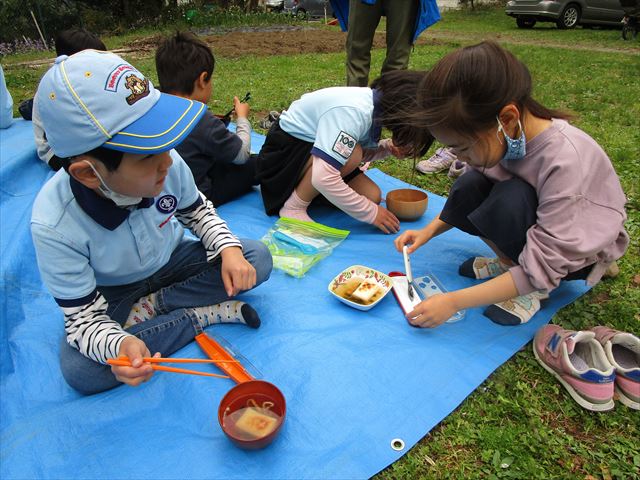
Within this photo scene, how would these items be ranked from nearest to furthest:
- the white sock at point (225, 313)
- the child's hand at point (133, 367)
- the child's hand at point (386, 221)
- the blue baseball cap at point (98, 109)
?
1. the blue baseball cap at point (98, 109)
2. the child's hand at point (133, 367)
3. the white sock at point (225, 313)
4. the child's hand at point (386, 221)

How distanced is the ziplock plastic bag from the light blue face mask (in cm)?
96

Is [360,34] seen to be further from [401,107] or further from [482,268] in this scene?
[482,268]

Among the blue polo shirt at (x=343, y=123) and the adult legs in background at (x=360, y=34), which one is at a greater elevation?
the adult legs in background at (x=360, y=34)

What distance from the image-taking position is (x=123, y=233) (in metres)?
1.43

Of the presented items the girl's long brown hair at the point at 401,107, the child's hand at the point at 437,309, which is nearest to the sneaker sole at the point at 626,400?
the child's hand at the point at 437,309

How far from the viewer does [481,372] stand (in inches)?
59.4

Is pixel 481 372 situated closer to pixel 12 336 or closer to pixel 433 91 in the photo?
pixel 433 91

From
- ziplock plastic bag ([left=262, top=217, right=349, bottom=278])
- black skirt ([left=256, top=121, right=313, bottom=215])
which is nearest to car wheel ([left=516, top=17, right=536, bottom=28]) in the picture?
black skirt ([left=256, top=121, right=313, bottom=215])

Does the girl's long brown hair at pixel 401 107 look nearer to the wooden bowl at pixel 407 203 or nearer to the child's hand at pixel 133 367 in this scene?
the wooden bowl at pixel 407 203

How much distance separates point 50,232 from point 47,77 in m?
0.43

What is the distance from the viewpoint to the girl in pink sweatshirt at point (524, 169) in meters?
1.35

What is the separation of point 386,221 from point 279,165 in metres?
0.67

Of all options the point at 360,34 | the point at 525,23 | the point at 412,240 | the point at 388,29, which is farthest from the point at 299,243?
the point at 525,23

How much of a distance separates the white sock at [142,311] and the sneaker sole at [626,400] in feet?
5.43
